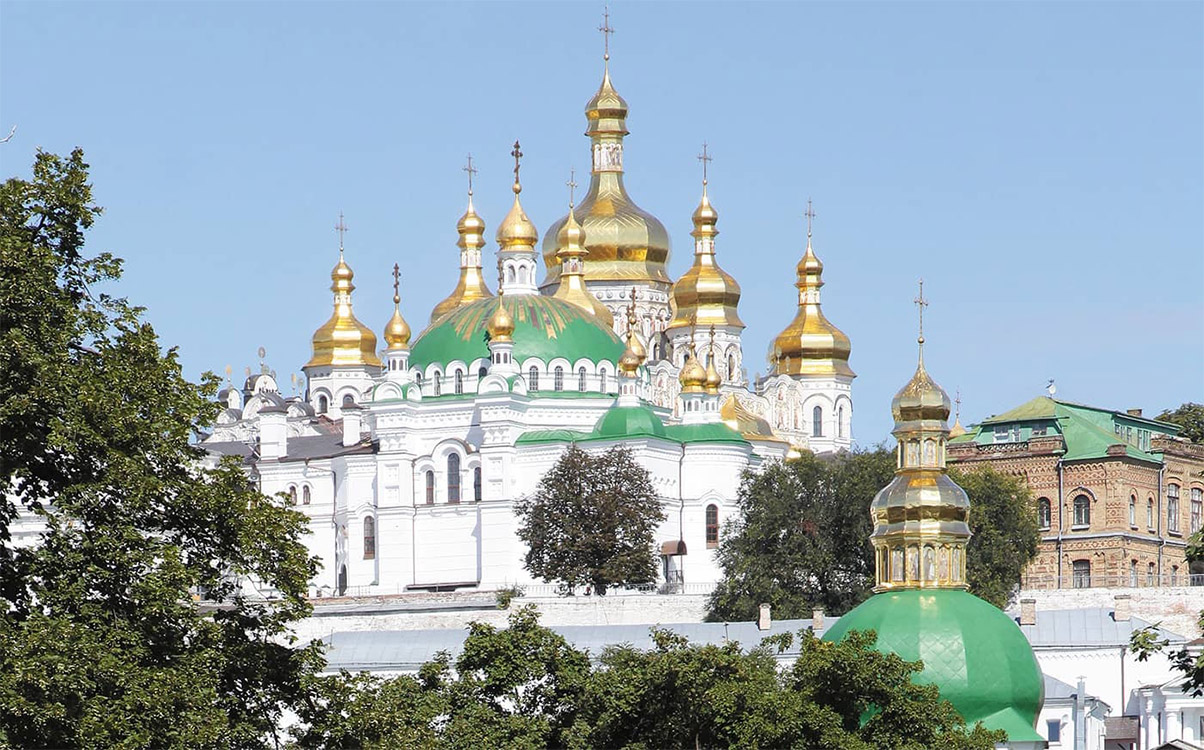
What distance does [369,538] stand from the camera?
78.4m

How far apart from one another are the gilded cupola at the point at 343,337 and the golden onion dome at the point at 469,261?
839cm

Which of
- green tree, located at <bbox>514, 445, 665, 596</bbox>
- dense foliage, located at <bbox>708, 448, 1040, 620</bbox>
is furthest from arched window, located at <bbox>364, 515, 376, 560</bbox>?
dense foliage, located at <bbox>708, 448, 1040, 620</bbox>

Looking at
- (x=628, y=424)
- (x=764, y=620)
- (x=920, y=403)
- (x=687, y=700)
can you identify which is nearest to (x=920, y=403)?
(x=920, y=403)

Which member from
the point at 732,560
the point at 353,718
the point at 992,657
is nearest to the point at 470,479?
the point at 732,560

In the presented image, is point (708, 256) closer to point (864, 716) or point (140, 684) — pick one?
point (864, 716)

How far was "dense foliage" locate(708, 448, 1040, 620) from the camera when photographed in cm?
6412

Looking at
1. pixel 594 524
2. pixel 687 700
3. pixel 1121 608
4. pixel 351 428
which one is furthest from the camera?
pixel 351 428

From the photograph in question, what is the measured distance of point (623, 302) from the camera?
90.5 meters

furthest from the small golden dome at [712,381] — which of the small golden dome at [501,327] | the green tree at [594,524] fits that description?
the green tree at [594,524]

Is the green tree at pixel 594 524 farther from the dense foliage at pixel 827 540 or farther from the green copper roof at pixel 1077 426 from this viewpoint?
the green copper roof at pixel 1077 426

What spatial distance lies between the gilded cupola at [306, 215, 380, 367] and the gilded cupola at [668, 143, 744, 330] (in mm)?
10755

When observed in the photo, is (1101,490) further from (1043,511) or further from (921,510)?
(921,510)

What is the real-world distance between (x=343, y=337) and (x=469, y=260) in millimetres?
9316

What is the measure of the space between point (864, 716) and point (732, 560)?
103 feet
